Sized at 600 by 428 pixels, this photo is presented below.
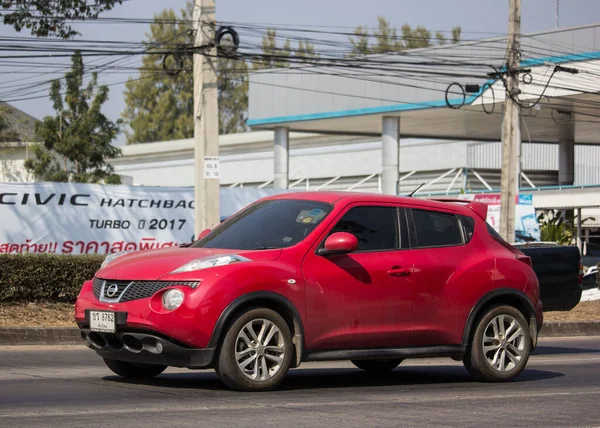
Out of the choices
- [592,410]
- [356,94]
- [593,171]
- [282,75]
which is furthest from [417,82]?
[592,410]

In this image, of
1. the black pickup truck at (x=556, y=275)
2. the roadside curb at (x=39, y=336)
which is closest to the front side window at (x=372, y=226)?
the black pickup truck at (x=556, y=275)

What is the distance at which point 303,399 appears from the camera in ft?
27.2

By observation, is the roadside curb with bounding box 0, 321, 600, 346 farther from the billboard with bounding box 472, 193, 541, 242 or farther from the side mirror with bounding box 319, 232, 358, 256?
the billboard with bounding box 472, 193, 541, 242

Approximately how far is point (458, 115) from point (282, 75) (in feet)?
25.4

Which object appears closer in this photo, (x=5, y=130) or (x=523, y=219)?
(x=523, y=219)

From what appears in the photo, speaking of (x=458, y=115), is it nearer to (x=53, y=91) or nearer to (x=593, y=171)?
(x=53, y=91)

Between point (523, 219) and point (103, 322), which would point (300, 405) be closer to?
point (103, 322)

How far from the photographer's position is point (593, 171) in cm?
6756

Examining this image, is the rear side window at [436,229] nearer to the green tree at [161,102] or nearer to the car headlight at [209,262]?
the car headlight at [209,262]

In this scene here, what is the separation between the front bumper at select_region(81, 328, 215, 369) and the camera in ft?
27.2

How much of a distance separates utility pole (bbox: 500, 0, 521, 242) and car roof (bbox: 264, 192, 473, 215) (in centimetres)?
1497

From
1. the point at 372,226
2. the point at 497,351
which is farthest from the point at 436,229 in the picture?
the point at 497,351

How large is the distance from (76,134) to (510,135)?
2218 centimetres

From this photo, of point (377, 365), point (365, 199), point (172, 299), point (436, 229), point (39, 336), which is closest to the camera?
point (172, 299)
